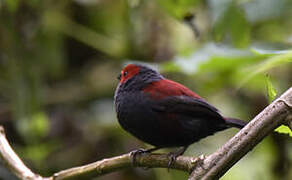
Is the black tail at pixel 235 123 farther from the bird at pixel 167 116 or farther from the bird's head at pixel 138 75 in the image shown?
the bird's head at pixel 138 75

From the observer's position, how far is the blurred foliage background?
3605 millimetres

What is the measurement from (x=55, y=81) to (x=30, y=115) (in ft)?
4.72

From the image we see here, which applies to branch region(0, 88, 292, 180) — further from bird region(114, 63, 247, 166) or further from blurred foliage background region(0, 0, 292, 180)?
blurred foliage background region(0, 0, 292, 180)

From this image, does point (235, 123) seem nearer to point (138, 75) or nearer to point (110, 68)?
point (138, 75)

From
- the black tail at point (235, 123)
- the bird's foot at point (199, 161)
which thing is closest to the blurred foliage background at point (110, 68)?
the black tail at point (235, 123)

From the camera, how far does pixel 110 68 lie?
532 centimetres

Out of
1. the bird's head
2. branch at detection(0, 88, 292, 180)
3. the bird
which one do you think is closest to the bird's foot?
branch at detection(0, 88, 292, 180)

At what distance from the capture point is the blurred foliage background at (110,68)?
361 cm

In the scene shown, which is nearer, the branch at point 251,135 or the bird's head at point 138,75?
the branch at point 251,135

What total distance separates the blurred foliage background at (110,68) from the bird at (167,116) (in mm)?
379

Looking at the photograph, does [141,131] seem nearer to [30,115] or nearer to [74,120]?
[30,115]

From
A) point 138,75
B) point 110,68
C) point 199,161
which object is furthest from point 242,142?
point 110,68

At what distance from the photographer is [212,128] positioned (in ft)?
10.5

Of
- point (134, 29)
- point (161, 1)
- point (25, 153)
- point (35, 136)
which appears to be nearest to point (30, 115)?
point (35, 136)
